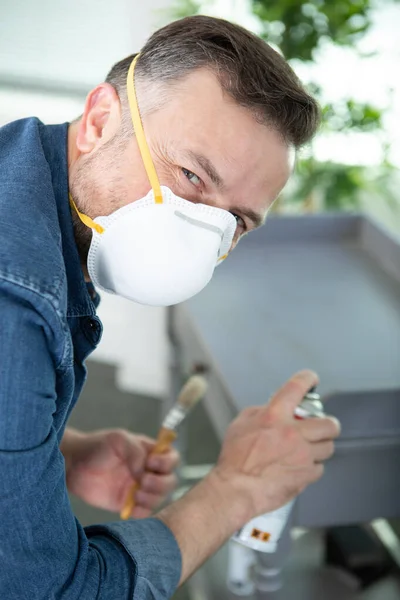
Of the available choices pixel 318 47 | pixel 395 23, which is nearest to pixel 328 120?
pixel 318 47

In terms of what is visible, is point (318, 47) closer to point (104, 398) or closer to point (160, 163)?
point (104, 398)

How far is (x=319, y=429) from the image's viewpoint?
3.11 ft

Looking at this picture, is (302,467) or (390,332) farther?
(390,332)

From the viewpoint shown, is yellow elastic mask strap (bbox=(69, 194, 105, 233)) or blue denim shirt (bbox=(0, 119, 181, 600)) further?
yellow elastic mask strap (bbox=(69, 194, 105, 233))

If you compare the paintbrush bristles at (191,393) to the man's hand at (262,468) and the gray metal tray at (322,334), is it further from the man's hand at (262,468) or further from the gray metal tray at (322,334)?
the man's hand at (262,468)

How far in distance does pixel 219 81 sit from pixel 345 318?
664mm

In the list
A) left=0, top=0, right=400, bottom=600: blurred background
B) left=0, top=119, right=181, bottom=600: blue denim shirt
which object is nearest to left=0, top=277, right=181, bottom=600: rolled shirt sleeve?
left=0, top=119, right=181, bottom=600: blue denim shirt

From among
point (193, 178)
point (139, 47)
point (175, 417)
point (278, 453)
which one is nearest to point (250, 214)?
point (193, 178)

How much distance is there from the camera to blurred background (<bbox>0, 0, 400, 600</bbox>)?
6.72 feet

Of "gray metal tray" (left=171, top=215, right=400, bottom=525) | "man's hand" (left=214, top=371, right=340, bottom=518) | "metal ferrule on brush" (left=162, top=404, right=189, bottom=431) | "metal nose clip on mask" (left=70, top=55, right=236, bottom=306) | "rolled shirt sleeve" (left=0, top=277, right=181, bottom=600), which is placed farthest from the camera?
"metal ferrule on brush" (left=162, top=404, right=189, bottom=431)

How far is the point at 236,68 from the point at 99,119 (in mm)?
183

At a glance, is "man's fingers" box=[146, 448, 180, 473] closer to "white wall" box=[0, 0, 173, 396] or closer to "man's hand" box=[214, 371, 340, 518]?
"man's hand" box=[214, 371, 340, 518]

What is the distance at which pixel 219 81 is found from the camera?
85 centimetres

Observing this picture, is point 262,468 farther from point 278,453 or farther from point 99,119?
point 99,119
